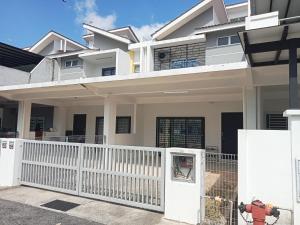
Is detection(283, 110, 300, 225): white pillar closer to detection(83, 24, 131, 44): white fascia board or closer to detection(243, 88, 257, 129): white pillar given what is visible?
detection(243, 88, 257, 129): white pillar

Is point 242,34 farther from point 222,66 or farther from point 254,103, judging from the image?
point 254,103

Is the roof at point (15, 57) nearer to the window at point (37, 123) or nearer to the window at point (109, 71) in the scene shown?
the window at point (37, 123)

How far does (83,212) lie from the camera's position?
16.8 ft

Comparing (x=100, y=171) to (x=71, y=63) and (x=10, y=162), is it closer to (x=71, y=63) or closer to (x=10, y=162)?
(x=10, y=162)

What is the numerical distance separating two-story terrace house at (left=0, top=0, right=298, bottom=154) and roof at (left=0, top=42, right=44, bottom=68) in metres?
0.06

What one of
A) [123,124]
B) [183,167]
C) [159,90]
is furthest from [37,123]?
[183,167]

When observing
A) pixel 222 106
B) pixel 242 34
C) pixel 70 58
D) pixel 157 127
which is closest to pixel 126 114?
pixel 157 127

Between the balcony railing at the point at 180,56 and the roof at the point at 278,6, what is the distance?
303 inches

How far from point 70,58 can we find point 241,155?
16.6 metres

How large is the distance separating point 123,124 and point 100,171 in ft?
27.4

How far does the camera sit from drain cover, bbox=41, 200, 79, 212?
5371 mm

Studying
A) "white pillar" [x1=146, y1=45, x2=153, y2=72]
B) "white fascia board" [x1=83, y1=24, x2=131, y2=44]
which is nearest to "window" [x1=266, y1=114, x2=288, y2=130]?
"white pillar" [x1=146, y1=45, x2=153, y2=72]

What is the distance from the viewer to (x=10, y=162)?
23.7 ft

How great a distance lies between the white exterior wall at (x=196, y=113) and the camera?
12335mm
